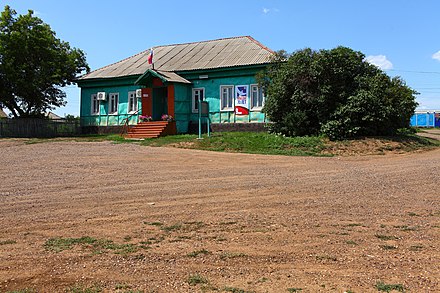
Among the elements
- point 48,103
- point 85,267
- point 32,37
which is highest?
point 32,37

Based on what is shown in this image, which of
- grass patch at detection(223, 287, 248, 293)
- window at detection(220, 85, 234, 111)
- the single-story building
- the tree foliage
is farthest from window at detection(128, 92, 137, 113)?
grass patch at detection(223, 287, 248, 293)

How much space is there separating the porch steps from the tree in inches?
421

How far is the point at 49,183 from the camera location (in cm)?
1124

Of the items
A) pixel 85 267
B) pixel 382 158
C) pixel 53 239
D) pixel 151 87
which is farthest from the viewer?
pixel 151 87

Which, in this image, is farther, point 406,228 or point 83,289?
point 406,228

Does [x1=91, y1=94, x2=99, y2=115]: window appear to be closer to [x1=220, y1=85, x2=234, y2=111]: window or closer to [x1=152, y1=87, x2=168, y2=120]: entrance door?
[x1=152, y1=87, x2=168, y2=120]: entrance door

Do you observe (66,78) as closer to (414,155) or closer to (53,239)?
(414,155)

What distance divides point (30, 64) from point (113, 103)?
7.33 meters

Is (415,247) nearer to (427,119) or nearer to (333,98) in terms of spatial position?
(333,98)

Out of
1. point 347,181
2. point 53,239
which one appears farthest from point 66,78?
point 53,239

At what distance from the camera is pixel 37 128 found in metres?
33.4

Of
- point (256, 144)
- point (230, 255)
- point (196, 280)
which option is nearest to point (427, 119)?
point (256, 144)

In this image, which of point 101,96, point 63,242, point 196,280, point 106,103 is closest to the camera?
point 196,280

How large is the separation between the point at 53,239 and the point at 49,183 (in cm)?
547
